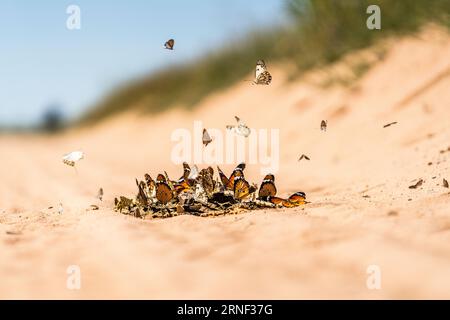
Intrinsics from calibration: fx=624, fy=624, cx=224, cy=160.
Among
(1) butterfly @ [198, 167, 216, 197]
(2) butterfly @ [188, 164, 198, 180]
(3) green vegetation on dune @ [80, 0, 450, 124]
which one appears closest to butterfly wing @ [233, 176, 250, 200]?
(1) butterfly @ [198, 167, 216, 197]

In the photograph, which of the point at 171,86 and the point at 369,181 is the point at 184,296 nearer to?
the point at 369,181

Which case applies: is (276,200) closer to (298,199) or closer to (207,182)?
(298,199)

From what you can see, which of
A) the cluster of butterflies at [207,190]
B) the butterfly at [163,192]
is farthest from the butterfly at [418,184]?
the butterfly at [163,192]

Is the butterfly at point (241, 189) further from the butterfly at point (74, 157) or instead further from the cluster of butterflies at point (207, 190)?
the butterfly at point (74, 157)

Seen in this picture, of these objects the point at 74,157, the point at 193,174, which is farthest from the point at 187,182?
the point at 74,157

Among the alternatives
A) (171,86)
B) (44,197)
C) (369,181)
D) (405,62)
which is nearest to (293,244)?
(369,181)

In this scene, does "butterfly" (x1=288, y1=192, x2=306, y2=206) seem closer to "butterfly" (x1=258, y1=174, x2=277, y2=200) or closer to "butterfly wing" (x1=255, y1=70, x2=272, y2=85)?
"butterfly" (x1=258, y1=174, x2=277, y2=200)
